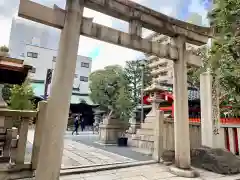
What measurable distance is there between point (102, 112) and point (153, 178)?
19.4 m

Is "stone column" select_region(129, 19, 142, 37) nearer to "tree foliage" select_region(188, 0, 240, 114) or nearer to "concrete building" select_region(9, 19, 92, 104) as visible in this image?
"tree foliage" select_region(188, 0, 240, 114)

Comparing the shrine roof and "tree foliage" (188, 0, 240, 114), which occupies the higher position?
"tree foliage" (188, 0, 240, 114)

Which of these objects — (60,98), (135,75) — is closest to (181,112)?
(60,98)

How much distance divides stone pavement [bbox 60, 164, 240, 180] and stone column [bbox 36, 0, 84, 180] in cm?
83

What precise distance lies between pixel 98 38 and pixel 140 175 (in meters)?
3.74

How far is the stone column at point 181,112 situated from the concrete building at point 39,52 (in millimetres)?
22587

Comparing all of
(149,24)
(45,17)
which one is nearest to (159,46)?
(149,24)

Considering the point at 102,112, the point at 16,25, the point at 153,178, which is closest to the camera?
the point at 153,178

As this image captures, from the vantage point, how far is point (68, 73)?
14.5ft

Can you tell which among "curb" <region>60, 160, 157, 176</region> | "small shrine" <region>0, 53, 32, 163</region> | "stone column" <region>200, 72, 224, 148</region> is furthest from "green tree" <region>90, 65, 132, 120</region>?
"small shrine" <region>0, 53, 32, 163</region>

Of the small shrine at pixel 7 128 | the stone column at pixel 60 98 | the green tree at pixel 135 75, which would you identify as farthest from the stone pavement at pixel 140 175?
the green tree at pixel 135 75

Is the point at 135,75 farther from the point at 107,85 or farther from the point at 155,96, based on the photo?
the point at 155,96

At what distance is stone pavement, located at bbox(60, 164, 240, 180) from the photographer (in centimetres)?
491

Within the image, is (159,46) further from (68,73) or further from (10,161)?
(10,161)
